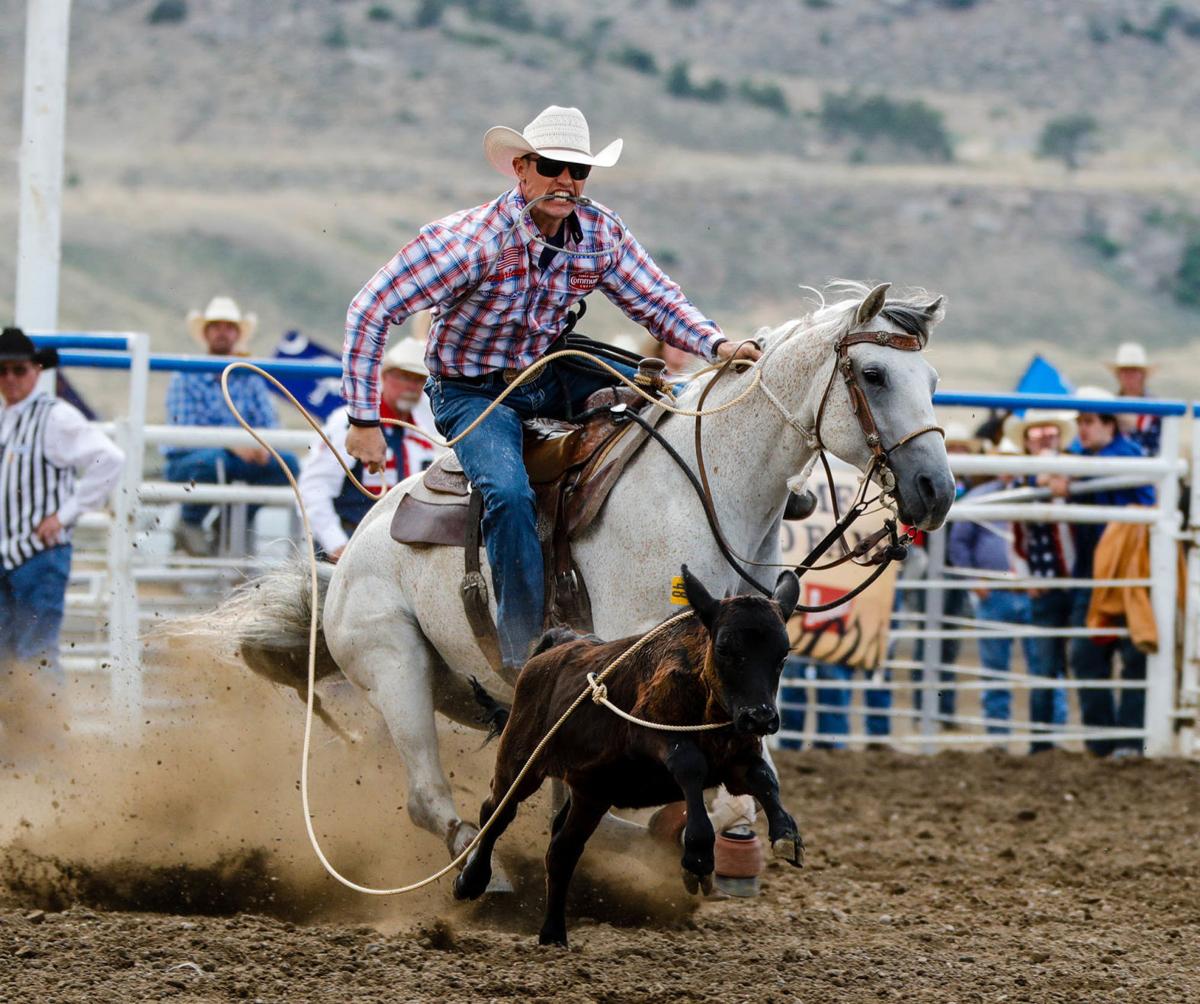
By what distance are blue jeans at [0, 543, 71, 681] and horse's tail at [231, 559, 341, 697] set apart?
1790mm

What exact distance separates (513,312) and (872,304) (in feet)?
3.54

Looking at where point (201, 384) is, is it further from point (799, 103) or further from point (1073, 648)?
point (799, 103)

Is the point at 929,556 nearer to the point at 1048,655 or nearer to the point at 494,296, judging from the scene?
the point at 1048,655

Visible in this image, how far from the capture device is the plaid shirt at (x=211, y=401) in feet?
31.0

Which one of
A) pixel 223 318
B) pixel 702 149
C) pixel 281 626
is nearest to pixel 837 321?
pixel 281 626

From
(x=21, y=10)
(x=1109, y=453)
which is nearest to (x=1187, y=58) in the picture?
(x=21, y=10)

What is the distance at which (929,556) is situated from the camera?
9.53m

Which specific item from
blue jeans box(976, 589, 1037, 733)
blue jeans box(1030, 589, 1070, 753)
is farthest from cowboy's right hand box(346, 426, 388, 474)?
blue jeans box(976, 589, 1037, 733)

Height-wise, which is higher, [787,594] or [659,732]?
[787,594]

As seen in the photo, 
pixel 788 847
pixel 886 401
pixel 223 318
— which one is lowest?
pixel 788 847

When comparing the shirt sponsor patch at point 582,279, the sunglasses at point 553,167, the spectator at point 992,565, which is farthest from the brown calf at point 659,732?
the spectator at point 992,565

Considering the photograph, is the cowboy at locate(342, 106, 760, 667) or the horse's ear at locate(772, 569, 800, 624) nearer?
the horse's ear at locate(772, 569, 800, 624)

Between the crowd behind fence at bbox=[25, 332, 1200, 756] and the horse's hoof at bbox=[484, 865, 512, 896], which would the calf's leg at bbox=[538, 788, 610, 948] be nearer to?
the horse's hoof at bbox=[484, 865, 512, 896]

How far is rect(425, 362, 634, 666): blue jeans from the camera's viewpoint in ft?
16.2
